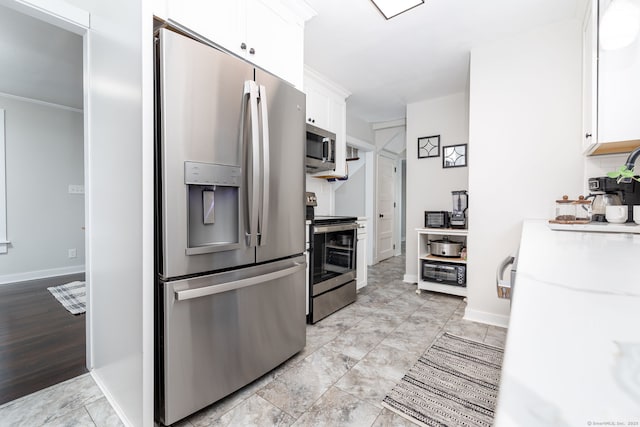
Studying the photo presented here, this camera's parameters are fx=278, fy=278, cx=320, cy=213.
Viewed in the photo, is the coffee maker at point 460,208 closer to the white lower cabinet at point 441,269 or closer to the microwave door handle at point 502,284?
the white lower cabinet at point 441,269

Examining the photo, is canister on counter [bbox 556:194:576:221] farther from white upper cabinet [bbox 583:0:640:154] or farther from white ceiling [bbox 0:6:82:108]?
white ceiling [bbox 0:6:82:108]

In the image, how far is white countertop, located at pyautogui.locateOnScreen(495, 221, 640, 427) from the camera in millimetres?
213

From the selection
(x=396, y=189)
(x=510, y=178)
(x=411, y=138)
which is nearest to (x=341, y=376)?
(x=510, y=178)

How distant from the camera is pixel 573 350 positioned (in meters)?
0.30

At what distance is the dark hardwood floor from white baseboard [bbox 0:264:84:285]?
57 centimetres

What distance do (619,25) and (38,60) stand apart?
15.9 ft

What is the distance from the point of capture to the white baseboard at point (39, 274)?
366 cm

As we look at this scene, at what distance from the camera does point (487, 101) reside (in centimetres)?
254

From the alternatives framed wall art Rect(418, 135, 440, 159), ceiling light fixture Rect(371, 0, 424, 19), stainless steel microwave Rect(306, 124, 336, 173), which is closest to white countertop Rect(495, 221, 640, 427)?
ceiling light fixture Rect(371, 0, 424, 19)

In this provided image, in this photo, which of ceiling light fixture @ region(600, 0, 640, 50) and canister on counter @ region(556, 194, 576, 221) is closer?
ceiling light fixture @ region(600, 0, 640, 50)

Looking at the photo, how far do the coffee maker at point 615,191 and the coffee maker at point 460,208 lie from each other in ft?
4.62

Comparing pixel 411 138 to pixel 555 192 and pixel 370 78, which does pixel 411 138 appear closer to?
pixel 370 78

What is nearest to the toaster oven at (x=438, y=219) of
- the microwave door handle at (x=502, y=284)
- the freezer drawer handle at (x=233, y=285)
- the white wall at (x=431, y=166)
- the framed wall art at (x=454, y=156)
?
the white wall at (x=431, y=166)

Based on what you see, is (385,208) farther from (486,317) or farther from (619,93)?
(619,93)
